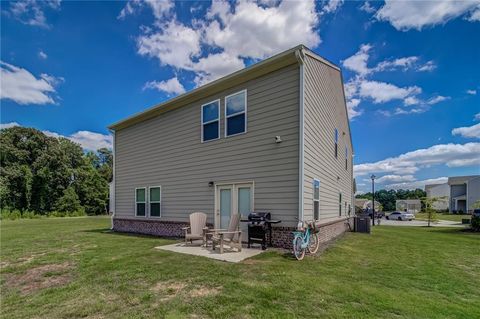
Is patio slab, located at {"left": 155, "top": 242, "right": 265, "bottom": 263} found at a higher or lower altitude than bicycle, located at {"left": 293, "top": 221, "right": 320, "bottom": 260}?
lower

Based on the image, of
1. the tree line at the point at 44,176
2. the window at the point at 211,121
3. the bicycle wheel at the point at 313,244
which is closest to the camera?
the bicycle wheel at the point at 313,244

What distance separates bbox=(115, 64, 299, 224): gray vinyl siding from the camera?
7.43 metres

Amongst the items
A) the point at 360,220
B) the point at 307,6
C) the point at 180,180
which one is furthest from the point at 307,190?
the point at 360,220

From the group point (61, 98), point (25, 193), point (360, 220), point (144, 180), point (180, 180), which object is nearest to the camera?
point (180, 180)

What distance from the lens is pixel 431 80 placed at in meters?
13.2

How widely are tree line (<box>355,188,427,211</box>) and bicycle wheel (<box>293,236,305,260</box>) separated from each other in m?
75.9

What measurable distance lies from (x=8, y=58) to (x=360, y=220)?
20013 mm

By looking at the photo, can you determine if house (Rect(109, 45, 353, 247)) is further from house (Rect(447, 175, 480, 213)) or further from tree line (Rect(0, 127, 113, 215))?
house (Rect(447, 175, 480, 213))

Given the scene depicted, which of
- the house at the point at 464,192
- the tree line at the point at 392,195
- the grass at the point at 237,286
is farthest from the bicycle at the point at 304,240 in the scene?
the tree line at the point at 392,195

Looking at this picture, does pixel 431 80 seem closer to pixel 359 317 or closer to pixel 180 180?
→ pixel 180 180

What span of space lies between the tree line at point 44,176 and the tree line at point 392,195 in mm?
66741

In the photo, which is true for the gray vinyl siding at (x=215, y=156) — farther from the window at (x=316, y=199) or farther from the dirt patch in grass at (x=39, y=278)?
the dirt patch in grass at (x=39, y=278)

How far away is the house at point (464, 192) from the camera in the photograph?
44188mm

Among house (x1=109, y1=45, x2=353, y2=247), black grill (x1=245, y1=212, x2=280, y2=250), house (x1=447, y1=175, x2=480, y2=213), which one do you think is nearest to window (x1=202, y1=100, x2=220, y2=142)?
house (x1=109, y1=45, x2=353, y2=247)
